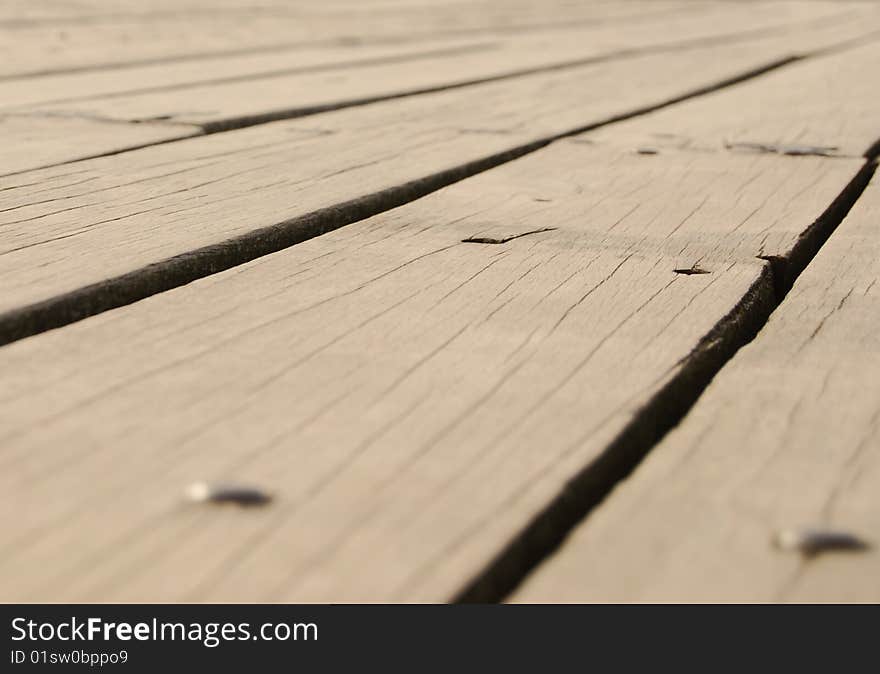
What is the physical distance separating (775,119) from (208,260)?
115cm

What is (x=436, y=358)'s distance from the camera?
33.7 inches

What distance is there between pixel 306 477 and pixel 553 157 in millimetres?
1049

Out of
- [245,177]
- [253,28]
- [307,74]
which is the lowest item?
[253,28]

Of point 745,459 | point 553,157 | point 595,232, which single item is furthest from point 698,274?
point 553,157

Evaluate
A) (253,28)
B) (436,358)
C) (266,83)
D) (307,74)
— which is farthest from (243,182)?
(253,28)

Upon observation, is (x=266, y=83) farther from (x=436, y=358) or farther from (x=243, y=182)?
(x=436, y=358)

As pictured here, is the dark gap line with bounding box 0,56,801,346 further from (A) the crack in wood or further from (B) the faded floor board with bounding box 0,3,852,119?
(B) the faded floor board with bounding box 0,3,852,119

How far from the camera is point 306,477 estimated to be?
2.20 ft

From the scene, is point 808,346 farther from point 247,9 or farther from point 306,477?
point 247,9

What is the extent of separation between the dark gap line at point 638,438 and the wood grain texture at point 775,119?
2.02 feet

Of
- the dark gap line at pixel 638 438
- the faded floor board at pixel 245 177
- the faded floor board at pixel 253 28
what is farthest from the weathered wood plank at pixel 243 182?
the faded floor board at pixel 253 28

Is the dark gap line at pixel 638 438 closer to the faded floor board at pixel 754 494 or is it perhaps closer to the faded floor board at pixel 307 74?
the faded floor board at pixel 754 494

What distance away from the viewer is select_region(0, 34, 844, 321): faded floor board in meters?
1.09
